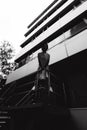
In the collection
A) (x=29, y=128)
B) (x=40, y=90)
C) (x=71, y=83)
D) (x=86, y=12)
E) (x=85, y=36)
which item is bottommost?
(x=29, y=128)

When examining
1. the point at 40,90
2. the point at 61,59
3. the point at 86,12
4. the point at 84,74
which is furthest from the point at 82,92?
the point at 86,12

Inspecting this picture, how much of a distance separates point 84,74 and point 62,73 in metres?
1.45

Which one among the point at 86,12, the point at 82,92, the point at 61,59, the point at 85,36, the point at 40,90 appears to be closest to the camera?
the point at 40,90

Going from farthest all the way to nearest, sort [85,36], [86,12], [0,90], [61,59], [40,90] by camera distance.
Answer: [0,90] → [86,12] → [61,59] → [85,36] → [40,90]

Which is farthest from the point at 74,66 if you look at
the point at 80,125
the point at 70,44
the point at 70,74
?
the point at 80,125

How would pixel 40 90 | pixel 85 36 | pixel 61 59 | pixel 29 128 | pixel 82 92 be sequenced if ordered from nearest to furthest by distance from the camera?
pixel 40 90
pixel 29 128
pixel 82 92
pixel 85 36
pixel 61 59

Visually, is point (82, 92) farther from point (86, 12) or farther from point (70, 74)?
point (86, 12)

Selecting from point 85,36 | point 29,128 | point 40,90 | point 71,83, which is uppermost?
point 85,36

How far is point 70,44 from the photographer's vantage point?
777 cm

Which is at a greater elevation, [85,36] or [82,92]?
[85,36]

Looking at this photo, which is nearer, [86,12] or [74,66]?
[74,66]

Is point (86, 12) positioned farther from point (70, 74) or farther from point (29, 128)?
point (29, 128)

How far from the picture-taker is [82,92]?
641 cm

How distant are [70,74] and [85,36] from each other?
1943mm
